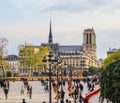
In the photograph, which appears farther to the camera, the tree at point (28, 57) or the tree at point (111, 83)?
A: the tree at point (28, 57)

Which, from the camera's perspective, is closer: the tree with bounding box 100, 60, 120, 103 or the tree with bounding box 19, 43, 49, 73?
the tree with bounding box 100, 60, 120, 103

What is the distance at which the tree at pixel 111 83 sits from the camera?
68.7ft

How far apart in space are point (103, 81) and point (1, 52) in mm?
97524

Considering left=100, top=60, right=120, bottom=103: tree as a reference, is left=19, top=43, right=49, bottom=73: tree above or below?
above

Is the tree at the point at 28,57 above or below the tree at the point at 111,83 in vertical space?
above

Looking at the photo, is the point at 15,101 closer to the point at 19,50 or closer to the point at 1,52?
the point at 1,52

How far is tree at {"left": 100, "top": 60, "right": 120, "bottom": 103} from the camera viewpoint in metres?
20.9

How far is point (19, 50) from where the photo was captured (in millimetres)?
158125

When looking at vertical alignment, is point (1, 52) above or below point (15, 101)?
above

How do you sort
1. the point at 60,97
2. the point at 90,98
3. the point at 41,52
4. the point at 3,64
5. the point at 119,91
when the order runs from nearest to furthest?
the point at 119,91
the point at 90,98
the point at 60,97
the point at 3,64
the point at 41,52

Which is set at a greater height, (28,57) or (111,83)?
(28,57)

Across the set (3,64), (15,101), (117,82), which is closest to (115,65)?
(117,82)

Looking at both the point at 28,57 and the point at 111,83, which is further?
the point at 28,57

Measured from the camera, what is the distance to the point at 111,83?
69.6 ft
